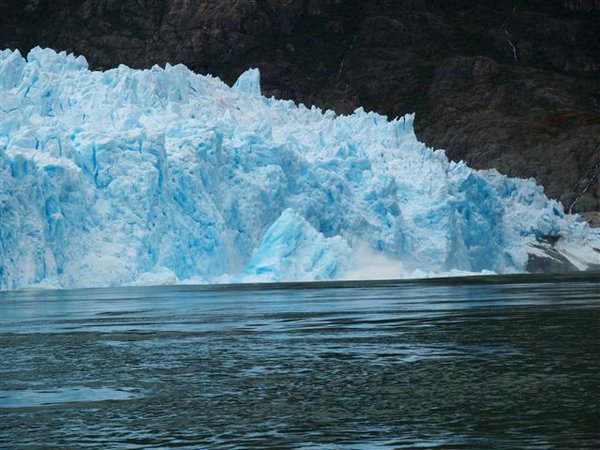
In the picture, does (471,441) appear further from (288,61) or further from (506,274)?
(288,61)

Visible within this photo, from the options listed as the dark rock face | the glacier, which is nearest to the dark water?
the glacier

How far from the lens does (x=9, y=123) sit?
46.8m

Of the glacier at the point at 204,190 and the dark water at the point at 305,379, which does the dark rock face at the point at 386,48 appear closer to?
the glacier at the point at 204,190

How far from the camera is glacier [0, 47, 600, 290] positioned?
144 ft

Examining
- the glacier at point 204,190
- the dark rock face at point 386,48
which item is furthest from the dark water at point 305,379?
the dark rock face at point 386,48

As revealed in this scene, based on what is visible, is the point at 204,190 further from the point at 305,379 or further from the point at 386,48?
the point at 386,48

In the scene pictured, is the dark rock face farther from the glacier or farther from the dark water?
the dark water

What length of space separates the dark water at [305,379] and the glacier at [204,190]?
14539 millimetres

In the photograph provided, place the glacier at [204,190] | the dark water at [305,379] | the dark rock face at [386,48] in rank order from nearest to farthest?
the dark water at [305,379]
the glacier at [204,190]
the dark rock face at [386,48]

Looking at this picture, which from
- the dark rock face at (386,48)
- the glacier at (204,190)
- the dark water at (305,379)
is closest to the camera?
the dark water at (305,379)

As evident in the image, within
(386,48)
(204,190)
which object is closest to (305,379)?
(204,190)

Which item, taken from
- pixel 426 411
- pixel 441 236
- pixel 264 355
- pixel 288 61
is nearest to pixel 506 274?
pixel 441 236

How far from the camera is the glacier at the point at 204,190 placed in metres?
43.8

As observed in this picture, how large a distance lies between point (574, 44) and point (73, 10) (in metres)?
Result: 82.2
